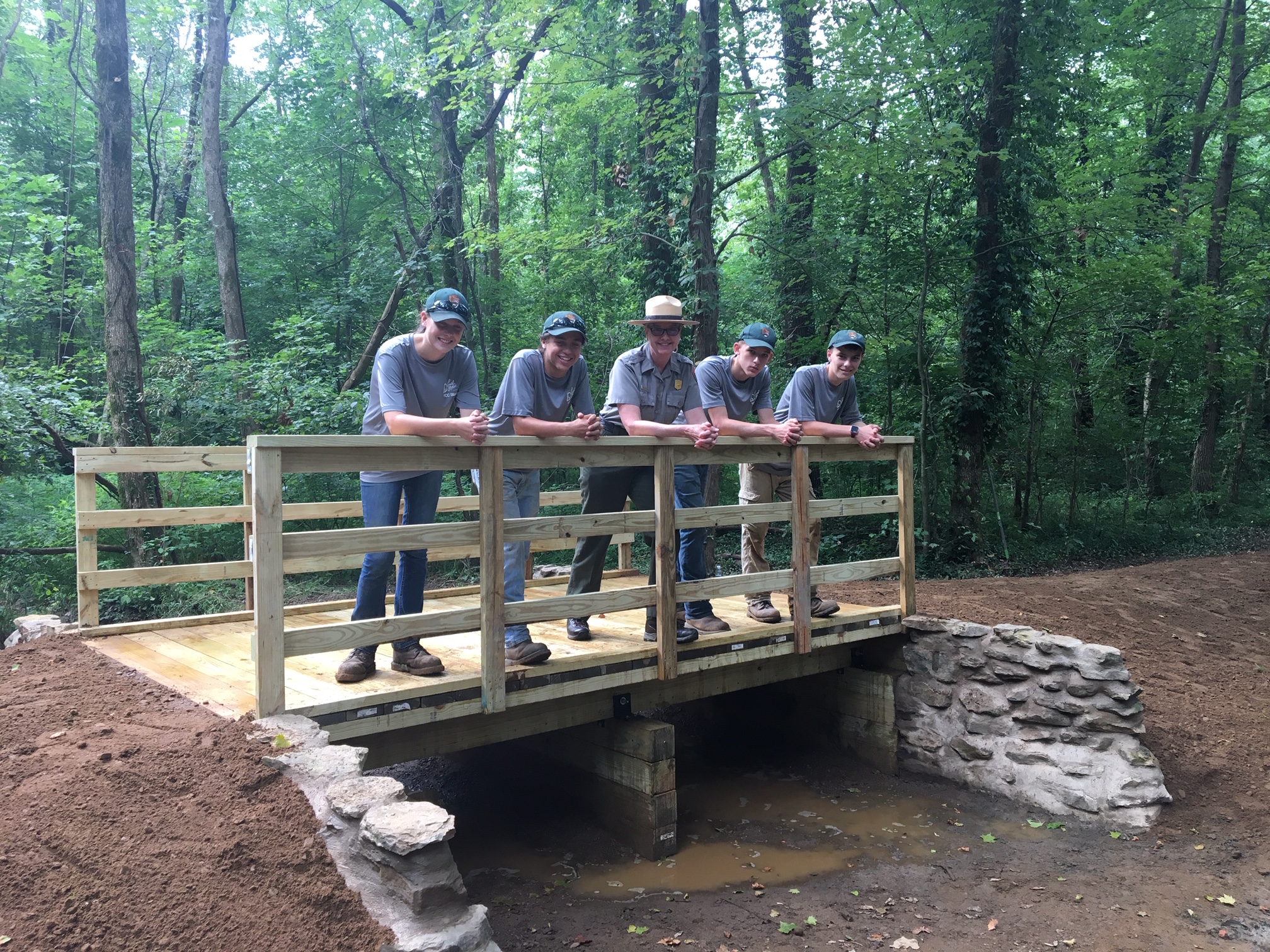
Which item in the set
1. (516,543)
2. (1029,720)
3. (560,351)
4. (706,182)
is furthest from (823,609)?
(706,182)

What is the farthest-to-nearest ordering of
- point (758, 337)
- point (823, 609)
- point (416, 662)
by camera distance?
point (823, 609)
point (758, 337)
point (416, 662)

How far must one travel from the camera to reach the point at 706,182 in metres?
8.70

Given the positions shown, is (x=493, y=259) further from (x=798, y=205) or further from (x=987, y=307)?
(x=987, y=307)

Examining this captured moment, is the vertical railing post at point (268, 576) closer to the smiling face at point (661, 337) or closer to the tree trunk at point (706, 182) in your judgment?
the smiling face at point (661, 337)

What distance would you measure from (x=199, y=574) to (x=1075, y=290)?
10.4 metres

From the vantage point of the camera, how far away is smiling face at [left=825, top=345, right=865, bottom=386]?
541 centimetres

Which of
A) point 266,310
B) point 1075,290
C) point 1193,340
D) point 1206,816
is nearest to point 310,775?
point 1206,816

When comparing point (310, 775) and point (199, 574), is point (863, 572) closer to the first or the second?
point (310, 775)

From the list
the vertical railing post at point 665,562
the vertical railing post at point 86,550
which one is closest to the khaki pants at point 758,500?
the vertical railing post at point 665,562

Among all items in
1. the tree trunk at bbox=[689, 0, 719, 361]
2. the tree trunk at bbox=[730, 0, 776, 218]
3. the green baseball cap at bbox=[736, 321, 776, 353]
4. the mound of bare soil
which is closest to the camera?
the mound of bare soil

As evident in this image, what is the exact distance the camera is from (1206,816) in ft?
16.3

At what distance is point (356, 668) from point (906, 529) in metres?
4.01

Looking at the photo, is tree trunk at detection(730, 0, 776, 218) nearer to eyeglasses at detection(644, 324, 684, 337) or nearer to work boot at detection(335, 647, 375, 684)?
eyeglasses at detection(644, 324, 684, 337)

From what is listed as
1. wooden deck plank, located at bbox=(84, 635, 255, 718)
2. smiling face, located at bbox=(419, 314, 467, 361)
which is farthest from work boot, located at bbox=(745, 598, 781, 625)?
wooden deck plank, located at bbox=(84, 635, 255, 718)
